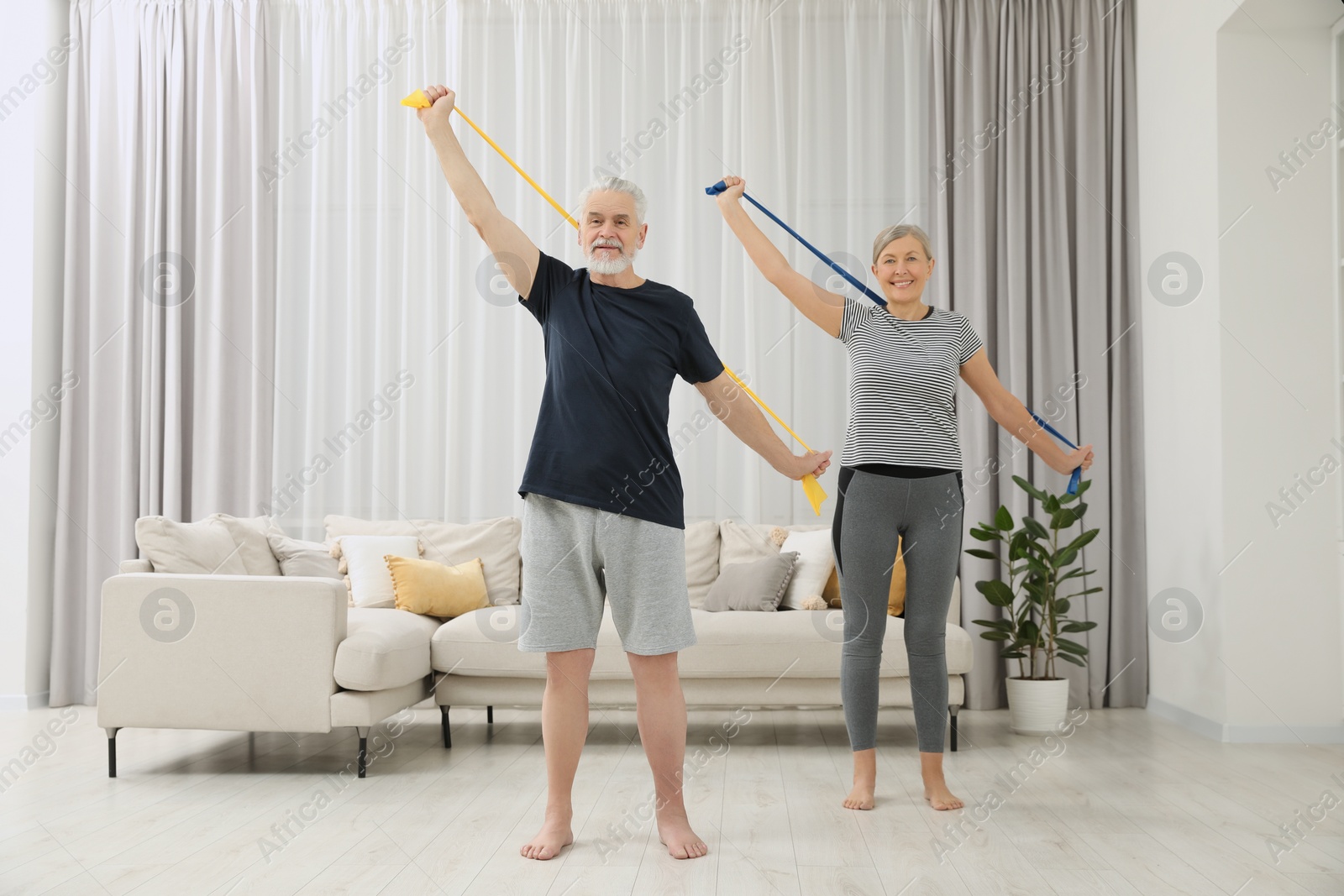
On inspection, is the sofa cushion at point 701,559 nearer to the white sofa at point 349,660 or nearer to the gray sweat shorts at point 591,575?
the white sofa at point 349,660

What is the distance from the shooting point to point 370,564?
3705 mm

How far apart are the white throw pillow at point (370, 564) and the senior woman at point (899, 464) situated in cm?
189

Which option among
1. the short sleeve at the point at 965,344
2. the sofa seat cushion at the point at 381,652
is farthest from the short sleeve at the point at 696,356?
the sofa seat cushion at the point at 381,652

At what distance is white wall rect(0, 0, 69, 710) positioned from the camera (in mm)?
4070

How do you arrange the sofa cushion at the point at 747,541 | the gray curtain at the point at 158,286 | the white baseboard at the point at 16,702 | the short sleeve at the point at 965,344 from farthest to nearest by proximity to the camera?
the gray curtain at the point at 158,286, the white baseboard at the point at 16,702, the sofa cushion at the point at 747,541, the short sleeve at the point at 965,344

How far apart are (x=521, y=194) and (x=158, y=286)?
160 centimetres

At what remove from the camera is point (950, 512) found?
237 cm

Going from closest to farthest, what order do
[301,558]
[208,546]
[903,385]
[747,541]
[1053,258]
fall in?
[903,385] → [208,546] → [301,558] → [747,541] → [1053,258]

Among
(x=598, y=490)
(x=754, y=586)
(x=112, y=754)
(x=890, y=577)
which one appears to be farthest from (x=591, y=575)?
(x=112, y=754)

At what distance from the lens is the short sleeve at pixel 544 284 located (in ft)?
6.90

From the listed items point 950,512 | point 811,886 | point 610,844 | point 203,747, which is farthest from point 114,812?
point 950,512

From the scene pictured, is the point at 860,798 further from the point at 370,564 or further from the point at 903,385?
the point at 370,564

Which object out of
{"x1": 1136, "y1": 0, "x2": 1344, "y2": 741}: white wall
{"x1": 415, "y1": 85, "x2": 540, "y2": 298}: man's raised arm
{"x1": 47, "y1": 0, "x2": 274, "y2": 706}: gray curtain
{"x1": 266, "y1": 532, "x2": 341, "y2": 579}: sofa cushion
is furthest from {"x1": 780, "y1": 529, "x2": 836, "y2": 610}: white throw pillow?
{"x1": 47, "y1": 0, "x2": 274, "y2": 706}: gray curtain

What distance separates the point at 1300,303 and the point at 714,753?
97.6 inches
